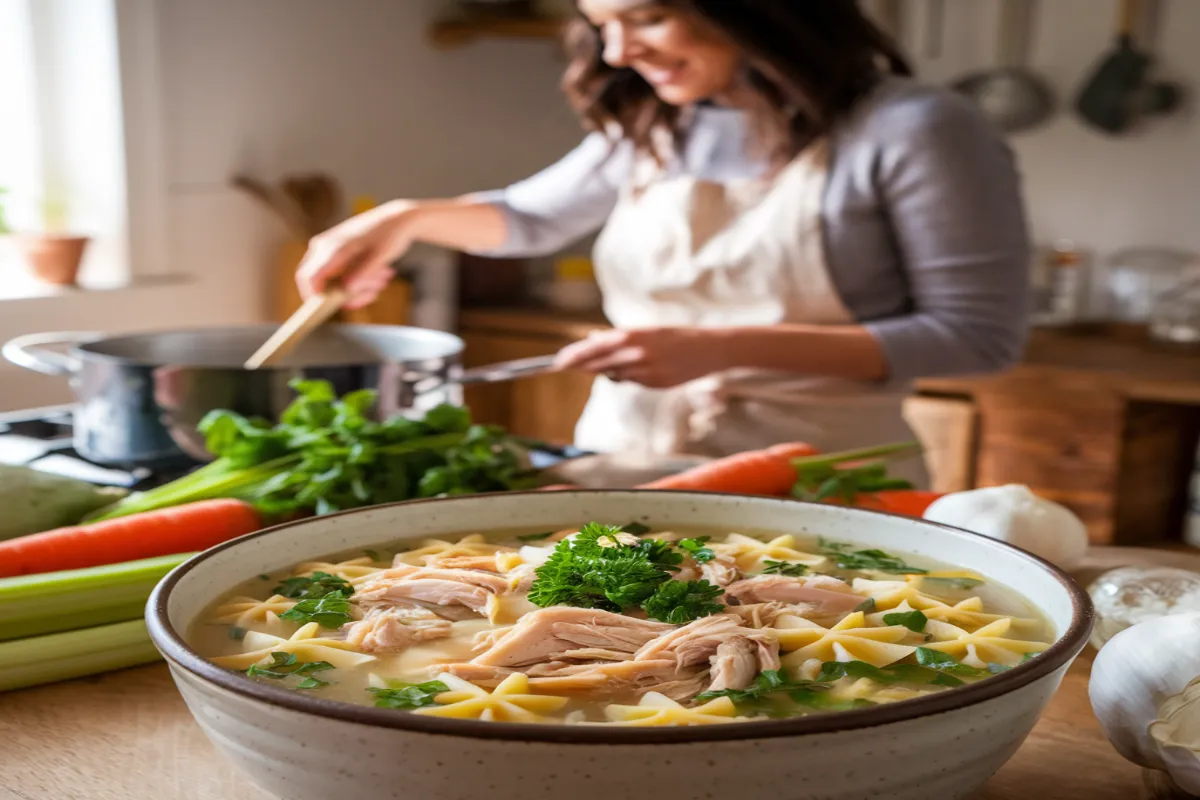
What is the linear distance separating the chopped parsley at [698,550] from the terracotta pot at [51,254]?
251cm

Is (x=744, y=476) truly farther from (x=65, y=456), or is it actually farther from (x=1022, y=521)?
(x=65, y=456)

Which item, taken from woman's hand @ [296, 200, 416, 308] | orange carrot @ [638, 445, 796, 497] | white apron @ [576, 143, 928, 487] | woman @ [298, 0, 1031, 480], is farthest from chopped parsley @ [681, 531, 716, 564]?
woman's hand @ [296, 200, 416, 308]

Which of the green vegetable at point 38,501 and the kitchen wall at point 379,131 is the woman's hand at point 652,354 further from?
the kitchen wall at point 379,131

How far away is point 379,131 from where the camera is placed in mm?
3867

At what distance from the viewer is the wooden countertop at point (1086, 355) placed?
9.82 ft

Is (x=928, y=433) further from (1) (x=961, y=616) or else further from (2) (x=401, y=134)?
(1) (x=961, y=616)

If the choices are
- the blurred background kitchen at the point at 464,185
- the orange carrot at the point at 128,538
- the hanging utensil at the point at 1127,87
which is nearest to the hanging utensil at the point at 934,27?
the blurred background kitchen at the point at 464,185

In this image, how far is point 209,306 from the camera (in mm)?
3449

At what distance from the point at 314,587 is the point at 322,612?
46 millimetres

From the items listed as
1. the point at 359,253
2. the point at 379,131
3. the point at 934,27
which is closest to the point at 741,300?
the point at 359,253

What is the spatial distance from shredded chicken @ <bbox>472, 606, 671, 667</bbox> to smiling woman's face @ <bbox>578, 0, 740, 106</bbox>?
4.52 ft

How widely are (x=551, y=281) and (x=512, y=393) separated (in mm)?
650

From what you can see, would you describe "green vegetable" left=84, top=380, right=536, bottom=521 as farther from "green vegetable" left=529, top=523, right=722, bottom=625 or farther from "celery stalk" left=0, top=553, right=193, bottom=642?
"green vegetable" left=529, top=523, right=722, bottom=625

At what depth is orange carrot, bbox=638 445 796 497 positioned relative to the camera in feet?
4.59
